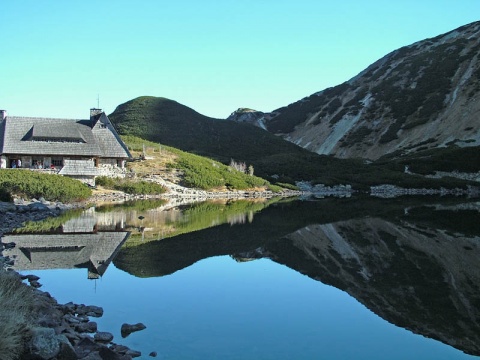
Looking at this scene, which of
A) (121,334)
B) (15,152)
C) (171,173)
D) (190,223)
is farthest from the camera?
(171,173)

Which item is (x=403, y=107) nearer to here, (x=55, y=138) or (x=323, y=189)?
(x=323, y=189)

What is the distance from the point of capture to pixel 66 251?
17.2 meters

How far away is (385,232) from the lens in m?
23.9

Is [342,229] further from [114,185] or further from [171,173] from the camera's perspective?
[171,173]

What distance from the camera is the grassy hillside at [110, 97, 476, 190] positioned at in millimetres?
66938

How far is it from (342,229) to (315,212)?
932 centimetres

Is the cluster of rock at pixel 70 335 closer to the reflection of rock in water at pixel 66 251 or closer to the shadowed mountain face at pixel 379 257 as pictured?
the reflection of rock in water at pixel 66 251

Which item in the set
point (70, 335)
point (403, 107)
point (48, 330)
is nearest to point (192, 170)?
Result: point (70, 335)

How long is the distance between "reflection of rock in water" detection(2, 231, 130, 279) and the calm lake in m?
0.04

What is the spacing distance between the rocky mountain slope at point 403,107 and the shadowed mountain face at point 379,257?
2415 inches

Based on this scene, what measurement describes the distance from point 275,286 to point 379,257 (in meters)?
5.56

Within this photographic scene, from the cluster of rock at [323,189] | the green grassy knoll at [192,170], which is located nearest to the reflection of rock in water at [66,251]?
the green grassy knoll at [192,170]

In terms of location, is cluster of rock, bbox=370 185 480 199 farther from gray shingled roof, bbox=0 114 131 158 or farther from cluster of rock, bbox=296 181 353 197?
gray shingled roof, bbox=0 114 131 158

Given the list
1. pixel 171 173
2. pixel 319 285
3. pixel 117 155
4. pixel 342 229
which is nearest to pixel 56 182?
pixel 117 155
